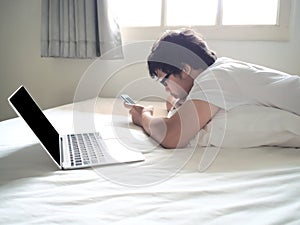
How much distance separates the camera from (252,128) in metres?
0.93

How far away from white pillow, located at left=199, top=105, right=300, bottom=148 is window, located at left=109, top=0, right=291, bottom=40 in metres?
0.92

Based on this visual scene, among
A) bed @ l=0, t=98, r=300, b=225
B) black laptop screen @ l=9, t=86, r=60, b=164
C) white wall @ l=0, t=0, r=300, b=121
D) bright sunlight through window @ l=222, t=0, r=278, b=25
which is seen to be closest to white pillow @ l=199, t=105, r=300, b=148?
bed @ l=0, t=98, r=300, b=225

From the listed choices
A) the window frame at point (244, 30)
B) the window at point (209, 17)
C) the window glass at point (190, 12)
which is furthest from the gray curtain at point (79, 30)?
the window glass at point (190, 12)

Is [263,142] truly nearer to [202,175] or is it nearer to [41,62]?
[202,175]

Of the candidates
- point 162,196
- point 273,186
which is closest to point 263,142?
point 273,186

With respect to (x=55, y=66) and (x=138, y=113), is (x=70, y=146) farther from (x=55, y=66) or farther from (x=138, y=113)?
(x=55, y=66)

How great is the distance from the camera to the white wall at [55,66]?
182 cm

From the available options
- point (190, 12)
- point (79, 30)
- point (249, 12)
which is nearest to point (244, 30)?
point (249, 12)

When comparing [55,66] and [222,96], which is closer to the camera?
[222,96]

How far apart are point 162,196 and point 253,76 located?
0.55 metres

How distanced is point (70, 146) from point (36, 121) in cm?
13

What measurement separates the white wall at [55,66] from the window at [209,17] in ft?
0.22

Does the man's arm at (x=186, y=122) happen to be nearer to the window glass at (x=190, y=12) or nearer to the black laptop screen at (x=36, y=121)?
the black laptop screen at (x=36, y=121)

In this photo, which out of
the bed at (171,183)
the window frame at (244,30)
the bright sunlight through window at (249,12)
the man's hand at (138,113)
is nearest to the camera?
the bed at (171,183)
